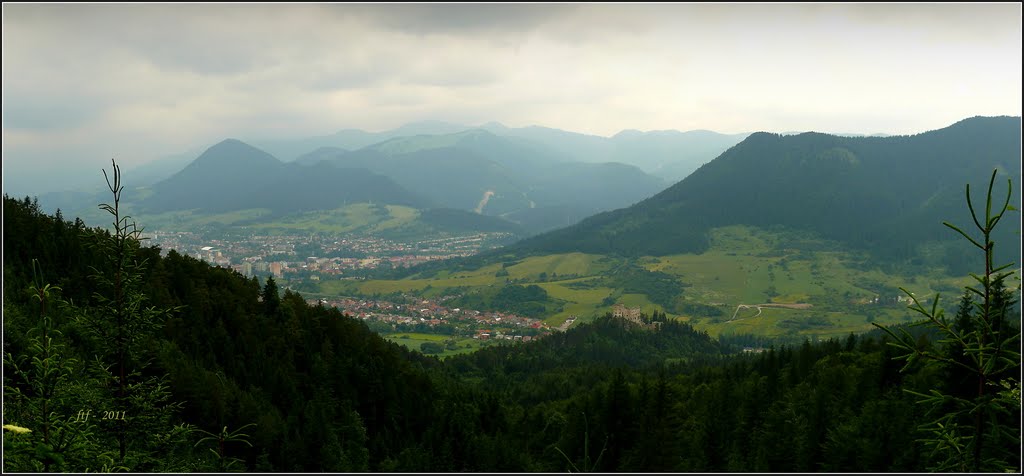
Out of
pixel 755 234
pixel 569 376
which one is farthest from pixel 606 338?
pixel 755 234

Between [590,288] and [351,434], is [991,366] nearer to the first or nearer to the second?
[351,434]

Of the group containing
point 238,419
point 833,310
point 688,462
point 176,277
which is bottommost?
point 833,310

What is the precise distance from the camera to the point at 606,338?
7925 cm

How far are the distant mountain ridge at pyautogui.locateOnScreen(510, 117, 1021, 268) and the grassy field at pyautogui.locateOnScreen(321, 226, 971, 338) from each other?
9474mm

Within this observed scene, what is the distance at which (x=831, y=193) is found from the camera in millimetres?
168750

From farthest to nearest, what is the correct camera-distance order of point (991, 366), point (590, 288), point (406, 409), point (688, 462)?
point (590, 288) < point (406, 409) < point (688, 462) < point (991, 366)

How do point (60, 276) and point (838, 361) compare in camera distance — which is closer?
point (60, 276)

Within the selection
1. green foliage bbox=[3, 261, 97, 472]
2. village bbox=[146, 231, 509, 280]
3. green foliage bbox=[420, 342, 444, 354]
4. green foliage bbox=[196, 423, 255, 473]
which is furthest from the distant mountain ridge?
green foliage bbox=[3, 261, 97, 472]

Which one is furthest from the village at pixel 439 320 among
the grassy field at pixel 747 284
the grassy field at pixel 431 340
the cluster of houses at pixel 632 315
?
the cluster of houses at pixel 632 315

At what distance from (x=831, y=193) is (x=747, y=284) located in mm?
71229

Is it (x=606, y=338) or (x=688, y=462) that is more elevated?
(x=688, y=462)

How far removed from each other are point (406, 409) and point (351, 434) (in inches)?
251

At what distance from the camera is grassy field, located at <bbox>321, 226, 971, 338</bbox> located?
96.8m

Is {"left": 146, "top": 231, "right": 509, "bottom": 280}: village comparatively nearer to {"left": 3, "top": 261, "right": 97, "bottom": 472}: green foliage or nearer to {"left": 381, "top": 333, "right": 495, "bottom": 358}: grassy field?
{"left": 381, "top": 333, "right": 495, "bottom": 358}: grassy field
